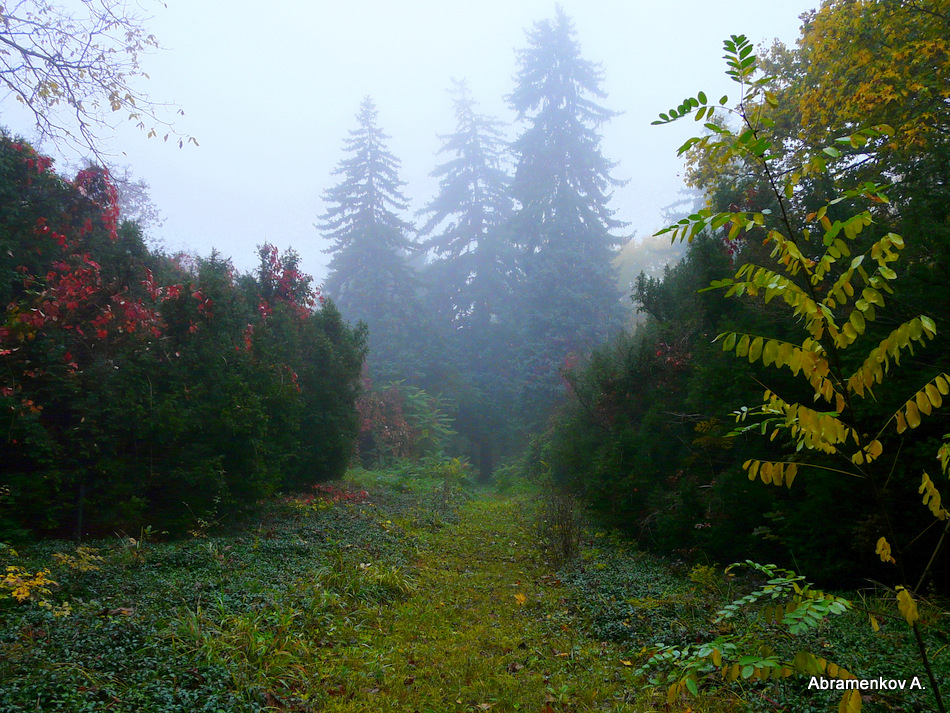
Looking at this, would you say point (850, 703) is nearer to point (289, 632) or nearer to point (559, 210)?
point (289, 632)

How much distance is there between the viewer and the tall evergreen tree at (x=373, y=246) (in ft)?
88.8

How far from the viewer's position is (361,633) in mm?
5301

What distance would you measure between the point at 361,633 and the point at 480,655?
1255mm

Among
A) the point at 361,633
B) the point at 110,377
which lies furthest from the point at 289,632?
the point at 110,377

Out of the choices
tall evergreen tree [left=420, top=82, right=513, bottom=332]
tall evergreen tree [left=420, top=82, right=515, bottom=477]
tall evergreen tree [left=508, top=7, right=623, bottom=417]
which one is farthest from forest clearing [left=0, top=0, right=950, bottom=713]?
tall evergreen tree [left=420, top=82, right=513, bottom=332]

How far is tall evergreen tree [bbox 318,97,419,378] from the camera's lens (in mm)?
27078

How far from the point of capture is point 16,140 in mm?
7398

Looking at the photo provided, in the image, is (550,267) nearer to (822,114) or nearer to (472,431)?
(472,431)

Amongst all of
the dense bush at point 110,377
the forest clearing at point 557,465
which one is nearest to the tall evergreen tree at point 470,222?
the forest clearing at point 557,465

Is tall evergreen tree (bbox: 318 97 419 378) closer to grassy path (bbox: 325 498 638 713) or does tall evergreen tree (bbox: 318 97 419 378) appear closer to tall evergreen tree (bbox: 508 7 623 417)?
tall evergreen tree (bbox: 508 7 623 417)

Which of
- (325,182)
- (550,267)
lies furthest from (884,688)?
(325,182)

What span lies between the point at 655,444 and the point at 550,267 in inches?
688

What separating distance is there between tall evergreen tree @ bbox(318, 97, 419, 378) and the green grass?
18904 millimetres

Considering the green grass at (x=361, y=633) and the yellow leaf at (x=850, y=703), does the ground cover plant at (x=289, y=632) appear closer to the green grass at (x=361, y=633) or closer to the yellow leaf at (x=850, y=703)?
the green grass at (x=361, y=633)
